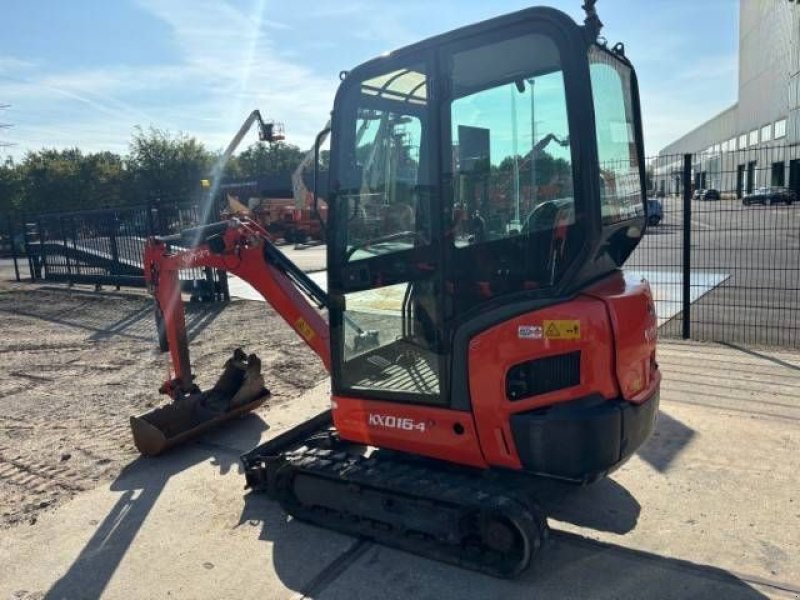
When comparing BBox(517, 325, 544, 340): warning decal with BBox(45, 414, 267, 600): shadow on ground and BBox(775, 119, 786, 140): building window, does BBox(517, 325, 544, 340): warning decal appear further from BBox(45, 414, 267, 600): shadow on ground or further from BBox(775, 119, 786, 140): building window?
BBox(775, 119, 786, 140): building window

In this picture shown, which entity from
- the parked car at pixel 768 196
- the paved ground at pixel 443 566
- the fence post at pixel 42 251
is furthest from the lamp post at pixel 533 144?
the fence post at pixel 42 251

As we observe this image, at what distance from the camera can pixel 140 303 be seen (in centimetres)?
1286

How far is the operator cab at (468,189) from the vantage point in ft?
9.47

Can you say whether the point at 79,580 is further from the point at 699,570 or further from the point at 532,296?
the point at 699,570

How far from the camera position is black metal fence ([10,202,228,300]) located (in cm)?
1254

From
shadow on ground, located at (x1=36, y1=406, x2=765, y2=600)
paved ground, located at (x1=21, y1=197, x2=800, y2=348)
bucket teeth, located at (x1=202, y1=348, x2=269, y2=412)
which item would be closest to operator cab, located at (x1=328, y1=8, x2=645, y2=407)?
shadow on ground, located at (x1=36, y1=406, x2=765, y2=600)

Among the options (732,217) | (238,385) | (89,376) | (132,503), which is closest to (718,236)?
(732,217)

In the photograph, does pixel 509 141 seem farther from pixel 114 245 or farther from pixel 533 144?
pixel 114 245

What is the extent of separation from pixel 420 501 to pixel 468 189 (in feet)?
5.23

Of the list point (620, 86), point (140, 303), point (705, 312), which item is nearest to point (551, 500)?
point (620, 86)

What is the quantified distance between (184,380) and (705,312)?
22.5 ft

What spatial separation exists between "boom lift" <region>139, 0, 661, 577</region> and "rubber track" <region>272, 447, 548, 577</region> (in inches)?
0.4

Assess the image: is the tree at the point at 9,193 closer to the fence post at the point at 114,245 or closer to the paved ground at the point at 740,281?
the fence post at the point at 114,245

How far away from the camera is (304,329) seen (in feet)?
15.2
